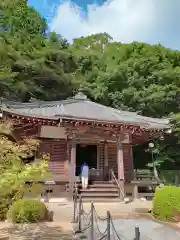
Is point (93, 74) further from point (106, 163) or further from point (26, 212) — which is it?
point (26, 212)

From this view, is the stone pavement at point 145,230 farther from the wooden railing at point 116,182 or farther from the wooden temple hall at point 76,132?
the wooden temple hall at point 76,132

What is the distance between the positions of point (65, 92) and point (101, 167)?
13.0m

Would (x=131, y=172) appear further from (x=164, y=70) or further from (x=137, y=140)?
(x=164, y=70)

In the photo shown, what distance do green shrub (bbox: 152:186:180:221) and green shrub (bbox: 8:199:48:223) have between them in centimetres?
375

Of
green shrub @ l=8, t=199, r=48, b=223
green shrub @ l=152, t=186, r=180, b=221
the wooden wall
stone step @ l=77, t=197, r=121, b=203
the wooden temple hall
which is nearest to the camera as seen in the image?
green shrub @ l=8, t=199, r=48, b=223

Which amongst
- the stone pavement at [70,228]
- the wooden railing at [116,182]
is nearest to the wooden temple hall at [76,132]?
the wooden railing at [116,182]

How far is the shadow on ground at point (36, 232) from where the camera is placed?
22.6 feet

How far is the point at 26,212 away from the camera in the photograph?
8391 mm

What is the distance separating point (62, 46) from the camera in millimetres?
30297

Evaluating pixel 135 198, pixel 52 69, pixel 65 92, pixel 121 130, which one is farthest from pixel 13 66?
pixel 135 198

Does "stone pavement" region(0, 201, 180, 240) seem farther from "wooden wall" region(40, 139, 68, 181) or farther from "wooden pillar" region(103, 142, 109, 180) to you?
"wooden pillar" region(103, 142, 109, 180)

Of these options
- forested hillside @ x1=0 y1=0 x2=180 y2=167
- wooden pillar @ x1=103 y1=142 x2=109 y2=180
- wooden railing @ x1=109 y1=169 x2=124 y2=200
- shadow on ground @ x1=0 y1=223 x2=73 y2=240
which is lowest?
shadow on ground @ x1=0 y1=223 x2=73 y2=240

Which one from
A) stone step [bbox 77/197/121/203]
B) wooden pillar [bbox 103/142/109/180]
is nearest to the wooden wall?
stone step [bbox 77/197/121/203]

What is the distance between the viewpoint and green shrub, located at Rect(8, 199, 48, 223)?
8.38m
